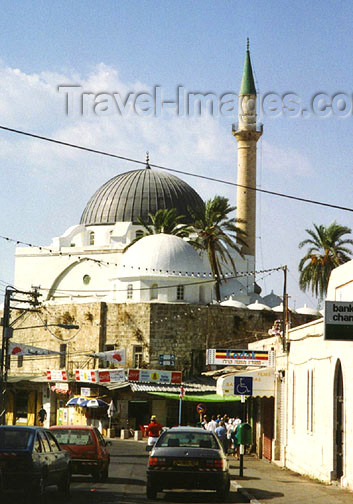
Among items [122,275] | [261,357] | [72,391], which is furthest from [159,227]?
[261,357]

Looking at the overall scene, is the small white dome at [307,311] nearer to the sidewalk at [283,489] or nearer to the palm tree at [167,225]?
the palm tree at [167,225]

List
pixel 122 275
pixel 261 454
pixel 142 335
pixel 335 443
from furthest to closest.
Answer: pixel 122 275 < pixel 142 335 < pixel 261 454 < pixel 335 443

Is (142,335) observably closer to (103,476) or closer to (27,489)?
(103,476)

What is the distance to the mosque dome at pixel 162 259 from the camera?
56.8 meters

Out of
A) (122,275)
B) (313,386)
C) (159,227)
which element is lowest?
(313,386)

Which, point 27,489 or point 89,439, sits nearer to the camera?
point 27,489

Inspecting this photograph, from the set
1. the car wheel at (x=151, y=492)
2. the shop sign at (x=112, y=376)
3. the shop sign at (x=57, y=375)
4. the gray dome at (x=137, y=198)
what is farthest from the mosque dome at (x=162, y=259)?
the car wheel at (x=151, y=492)

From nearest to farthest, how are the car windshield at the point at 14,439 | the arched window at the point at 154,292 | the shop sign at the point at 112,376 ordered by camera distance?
the car windshield at the point at 14,439 → the shop sign at the point at 112,376 → the arched window at the point at 154,292

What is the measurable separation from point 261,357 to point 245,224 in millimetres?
36413

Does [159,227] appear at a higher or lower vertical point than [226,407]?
higher

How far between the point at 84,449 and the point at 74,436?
0.59 metres

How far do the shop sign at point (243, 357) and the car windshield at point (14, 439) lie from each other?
16859 mm

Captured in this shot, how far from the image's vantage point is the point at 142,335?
174 ft

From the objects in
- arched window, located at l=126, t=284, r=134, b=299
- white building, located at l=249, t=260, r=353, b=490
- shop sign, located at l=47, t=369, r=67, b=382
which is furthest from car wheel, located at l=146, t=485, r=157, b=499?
arched window, located at l=126, t=284, r=134, b=299
